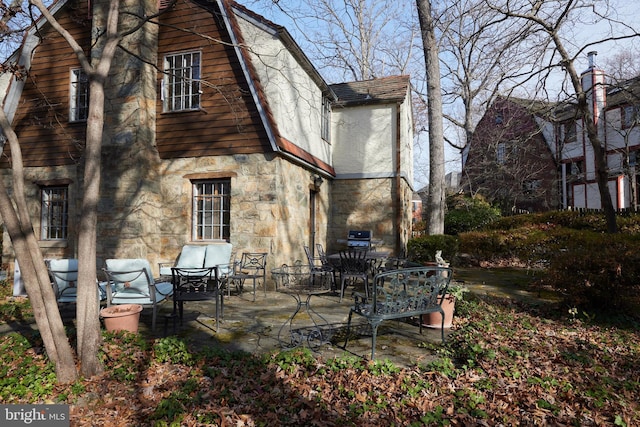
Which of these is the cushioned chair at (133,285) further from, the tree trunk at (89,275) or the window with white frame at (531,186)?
the window with white frame at (531,186)

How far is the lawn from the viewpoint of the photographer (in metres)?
3.10

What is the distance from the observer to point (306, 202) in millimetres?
10578

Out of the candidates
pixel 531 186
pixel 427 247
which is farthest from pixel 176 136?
pixel 531 186

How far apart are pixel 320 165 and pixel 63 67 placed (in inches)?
298

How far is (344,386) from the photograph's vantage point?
351cm

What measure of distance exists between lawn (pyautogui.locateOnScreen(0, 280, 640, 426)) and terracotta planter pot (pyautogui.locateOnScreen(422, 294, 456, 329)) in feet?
1.53

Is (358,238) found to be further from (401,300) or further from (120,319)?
(120,319)

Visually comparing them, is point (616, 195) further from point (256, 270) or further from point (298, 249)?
point (256, 270)

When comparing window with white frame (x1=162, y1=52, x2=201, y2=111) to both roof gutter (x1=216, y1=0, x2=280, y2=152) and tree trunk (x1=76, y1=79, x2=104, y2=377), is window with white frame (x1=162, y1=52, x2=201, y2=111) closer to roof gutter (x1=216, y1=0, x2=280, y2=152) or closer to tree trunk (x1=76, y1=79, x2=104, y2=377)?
roof gutter (x1=216, y1=0, x2=280, y2=152)

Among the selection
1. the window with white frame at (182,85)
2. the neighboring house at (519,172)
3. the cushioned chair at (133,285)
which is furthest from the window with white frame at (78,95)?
the neighboring house at (519,172)

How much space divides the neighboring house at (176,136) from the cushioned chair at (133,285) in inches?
123

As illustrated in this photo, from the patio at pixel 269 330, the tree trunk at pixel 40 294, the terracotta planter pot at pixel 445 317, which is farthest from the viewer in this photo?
the terracotta planter pot at pixel 445 317

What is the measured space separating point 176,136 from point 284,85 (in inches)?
120

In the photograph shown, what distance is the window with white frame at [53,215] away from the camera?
10047 millimetres
